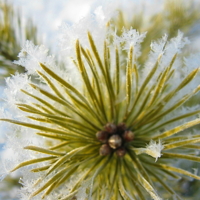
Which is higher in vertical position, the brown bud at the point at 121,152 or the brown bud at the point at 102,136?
the brown bud at the point at 102,136

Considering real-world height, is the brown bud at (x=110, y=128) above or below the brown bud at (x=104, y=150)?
above

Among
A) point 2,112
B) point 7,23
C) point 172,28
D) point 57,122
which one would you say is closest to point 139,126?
point 57,122

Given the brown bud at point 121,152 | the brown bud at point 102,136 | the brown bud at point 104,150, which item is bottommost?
the brown bud at point 121,152

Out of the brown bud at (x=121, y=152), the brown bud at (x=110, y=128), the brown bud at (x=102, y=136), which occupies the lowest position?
the brown bud at (x=121, y=152)

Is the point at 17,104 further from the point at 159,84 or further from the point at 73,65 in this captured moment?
the point at 159,84

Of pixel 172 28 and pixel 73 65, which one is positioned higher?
pixel 172 28
